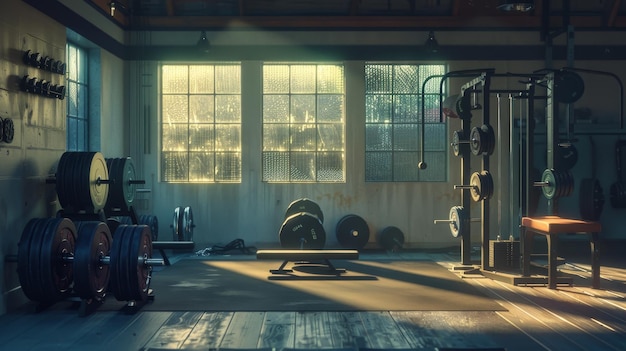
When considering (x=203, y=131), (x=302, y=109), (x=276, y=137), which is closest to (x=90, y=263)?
(x=203, y=131)

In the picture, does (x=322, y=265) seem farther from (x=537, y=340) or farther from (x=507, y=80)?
(x=507, y=80)

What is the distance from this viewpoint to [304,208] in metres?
7.94

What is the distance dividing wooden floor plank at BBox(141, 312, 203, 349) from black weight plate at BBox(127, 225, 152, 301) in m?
0.32

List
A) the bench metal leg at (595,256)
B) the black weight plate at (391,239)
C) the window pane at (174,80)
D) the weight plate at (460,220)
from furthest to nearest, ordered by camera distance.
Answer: the window pane at (174,80) → the black weight plate at (391,239) → the weight plate at (460,220) → the bench metal leg at (595,256)

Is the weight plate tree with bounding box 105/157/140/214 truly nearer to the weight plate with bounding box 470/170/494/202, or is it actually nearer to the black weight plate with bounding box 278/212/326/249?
the black weight plate with bounding box 278/212/326/249

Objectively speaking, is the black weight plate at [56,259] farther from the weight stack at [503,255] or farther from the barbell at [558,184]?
the barbell at [558,184]

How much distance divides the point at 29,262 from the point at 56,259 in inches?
7.5

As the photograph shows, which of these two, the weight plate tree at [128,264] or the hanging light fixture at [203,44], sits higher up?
the hanging light fixture at [203,44]

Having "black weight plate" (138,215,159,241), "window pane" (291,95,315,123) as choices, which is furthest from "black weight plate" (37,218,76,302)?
"window pane" (291,95,315,123)

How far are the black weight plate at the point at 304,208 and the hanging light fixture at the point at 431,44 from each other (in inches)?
103

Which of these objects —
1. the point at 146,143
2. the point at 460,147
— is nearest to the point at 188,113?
the point at 146,143

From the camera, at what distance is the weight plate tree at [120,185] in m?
6.50

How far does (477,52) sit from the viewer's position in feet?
28.7

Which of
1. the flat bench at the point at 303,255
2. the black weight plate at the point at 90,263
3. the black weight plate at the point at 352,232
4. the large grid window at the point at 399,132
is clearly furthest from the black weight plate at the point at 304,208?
the black weight plate at the point at 90,263
